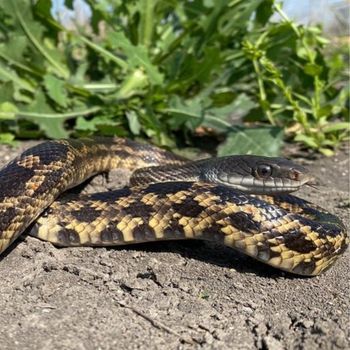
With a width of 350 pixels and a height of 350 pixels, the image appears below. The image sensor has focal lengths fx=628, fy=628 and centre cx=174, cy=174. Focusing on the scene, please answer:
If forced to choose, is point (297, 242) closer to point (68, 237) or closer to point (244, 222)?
point (244, 222)

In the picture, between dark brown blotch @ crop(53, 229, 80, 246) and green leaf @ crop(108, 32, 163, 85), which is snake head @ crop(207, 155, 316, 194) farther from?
green leaf @ crop(108, 32, 163, 85)

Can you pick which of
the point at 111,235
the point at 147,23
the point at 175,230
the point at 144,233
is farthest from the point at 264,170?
the point at 147,23

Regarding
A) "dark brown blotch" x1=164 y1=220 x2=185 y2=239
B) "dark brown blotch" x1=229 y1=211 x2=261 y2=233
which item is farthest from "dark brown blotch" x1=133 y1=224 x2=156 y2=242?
"dark brown blotch" x1=229 y1=211 x2=261 y2=233

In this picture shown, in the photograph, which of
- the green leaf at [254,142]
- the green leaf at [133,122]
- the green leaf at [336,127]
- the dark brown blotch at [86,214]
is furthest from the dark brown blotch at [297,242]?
the green leaf at [336,127]

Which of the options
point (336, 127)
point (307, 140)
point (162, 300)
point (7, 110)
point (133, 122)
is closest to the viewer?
point (162, 300)

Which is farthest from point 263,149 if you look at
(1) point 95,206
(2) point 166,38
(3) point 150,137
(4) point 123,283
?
(4) point 123,283

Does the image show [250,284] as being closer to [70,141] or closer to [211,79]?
[70,141]
